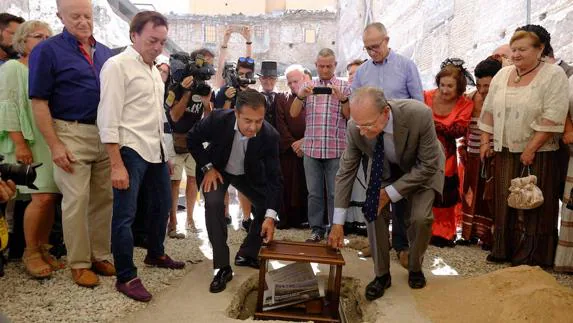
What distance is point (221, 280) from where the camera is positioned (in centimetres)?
306

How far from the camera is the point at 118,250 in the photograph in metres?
2.71

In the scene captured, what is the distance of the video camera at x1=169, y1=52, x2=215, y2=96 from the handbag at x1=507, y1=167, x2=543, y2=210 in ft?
8.31

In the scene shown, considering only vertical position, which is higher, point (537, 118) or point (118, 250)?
point (537, 118)

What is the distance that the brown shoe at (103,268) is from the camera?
10.0 ft

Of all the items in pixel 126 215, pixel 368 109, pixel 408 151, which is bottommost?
pixel 126 215

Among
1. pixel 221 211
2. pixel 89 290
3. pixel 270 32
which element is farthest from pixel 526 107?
pixel 270 32

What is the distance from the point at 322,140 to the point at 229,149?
117 centimetres

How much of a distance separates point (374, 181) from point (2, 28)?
9.72 feet

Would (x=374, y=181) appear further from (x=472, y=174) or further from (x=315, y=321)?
(x=472, y=174)

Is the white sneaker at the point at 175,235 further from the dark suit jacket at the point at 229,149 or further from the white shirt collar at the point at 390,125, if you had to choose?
the white shirt collar at the point at 390,125

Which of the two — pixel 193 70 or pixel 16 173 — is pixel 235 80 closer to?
pixel 193 70

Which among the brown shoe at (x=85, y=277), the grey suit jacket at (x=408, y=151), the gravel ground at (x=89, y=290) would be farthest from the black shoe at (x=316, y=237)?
the brown shoe at (x=85, y=277)

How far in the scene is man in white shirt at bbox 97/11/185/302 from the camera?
105 inches

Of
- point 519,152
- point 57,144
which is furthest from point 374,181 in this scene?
point 57,144
